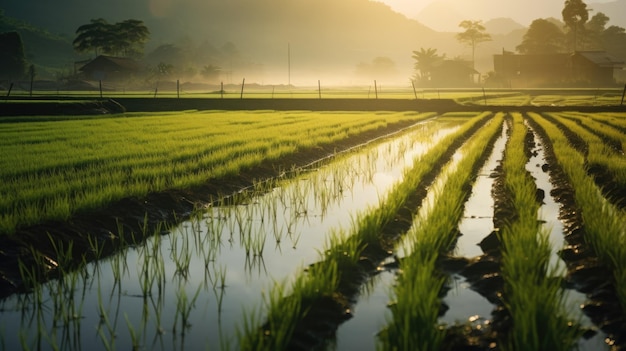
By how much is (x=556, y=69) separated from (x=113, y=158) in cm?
6263

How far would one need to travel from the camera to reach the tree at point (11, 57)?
70500mm

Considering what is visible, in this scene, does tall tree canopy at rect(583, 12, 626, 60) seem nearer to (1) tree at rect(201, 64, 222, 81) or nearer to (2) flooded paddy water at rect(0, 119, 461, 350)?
(1) tree at rect(201, 64, 222, 81)

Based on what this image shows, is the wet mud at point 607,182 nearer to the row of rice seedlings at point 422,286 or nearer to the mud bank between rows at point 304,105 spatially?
the row of rice seedlings at point 422,286

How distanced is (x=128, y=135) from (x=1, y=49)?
2489 inches

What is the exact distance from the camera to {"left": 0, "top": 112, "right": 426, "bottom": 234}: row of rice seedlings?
7.19 meters

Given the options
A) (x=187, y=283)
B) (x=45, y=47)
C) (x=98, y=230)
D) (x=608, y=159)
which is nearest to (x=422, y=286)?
(x=187, y=283)

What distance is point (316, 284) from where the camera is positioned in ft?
14.0

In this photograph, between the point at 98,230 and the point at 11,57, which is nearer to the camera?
the point at 98,230

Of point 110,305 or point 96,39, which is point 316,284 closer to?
point 110,305

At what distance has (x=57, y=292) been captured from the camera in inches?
190

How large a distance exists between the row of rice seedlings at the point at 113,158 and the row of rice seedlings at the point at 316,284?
2846 millimetres

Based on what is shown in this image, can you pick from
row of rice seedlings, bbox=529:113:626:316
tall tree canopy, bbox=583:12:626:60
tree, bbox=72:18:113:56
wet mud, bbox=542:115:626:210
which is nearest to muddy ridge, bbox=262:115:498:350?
row of rice seedlings, bbox=529:113:626:316

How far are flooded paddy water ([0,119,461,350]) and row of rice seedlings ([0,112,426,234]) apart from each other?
38.1 inches

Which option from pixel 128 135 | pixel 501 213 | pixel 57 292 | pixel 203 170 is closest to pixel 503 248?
pixel 501 213
